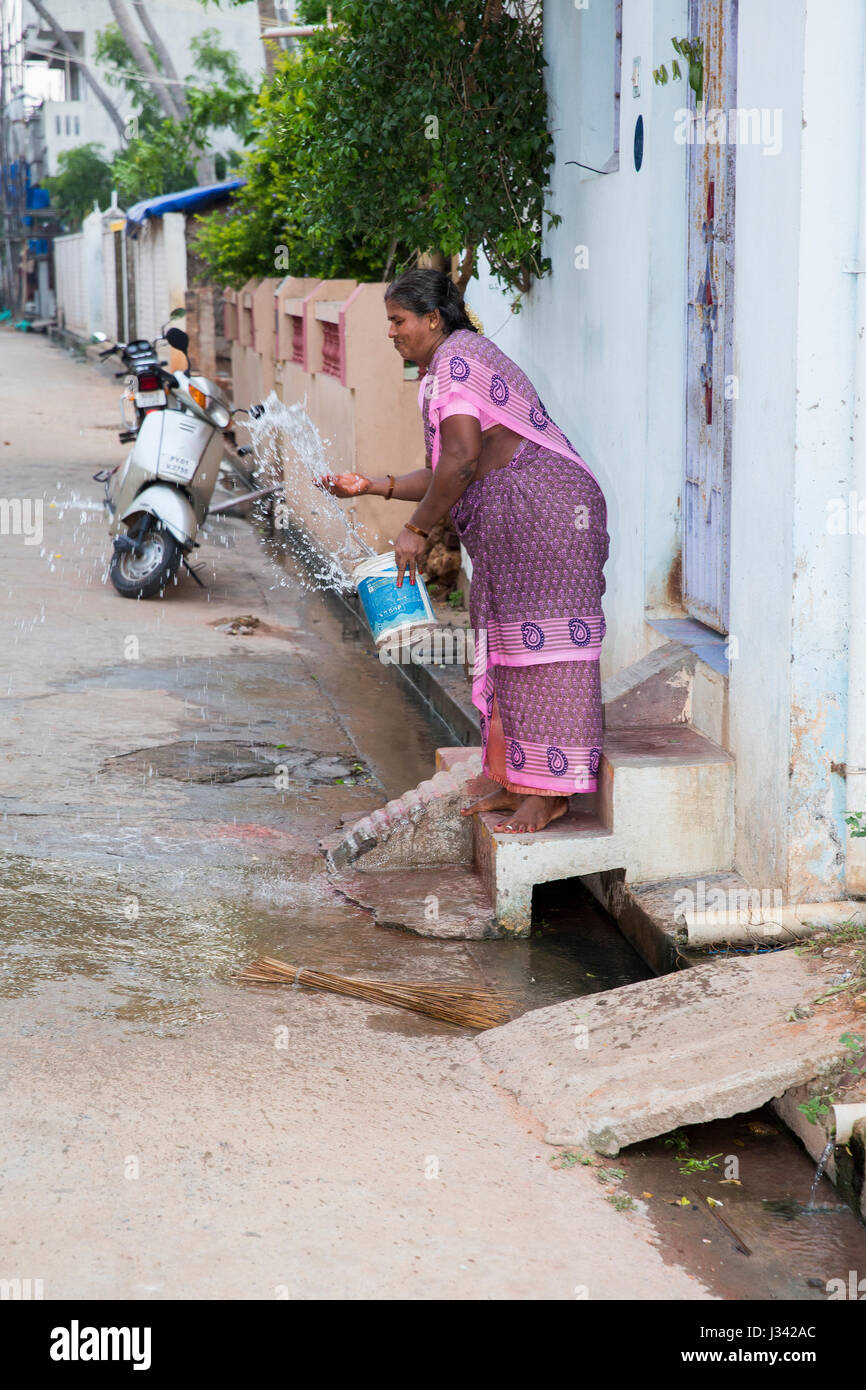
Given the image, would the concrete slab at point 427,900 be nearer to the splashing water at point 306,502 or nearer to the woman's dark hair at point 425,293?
the woman's dark hair at point 425,293

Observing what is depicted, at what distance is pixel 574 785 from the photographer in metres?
4.15

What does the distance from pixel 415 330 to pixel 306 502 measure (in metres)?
7.42

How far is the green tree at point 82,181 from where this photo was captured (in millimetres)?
38625

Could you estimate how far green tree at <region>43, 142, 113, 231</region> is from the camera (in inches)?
1521

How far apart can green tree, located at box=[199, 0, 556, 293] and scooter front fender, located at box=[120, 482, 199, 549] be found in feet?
7.14

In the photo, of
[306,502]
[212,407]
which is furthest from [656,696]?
[306,502]

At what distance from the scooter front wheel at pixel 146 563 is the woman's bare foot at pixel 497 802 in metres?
4.70

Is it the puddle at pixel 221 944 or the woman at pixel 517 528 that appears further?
the woman at pixel 517 528

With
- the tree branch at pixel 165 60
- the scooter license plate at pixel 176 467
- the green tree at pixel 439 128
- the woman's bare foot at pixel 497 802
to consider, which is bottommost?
the woman's bare foot at pixel 497 802

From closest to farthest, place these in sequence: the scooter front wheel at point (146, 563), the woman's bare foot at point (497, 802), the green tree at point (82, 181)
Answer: the woman's bare foot at point (497, 802)
the scooter front wheel at point (146, 563)
the green tree at point (82, 181)

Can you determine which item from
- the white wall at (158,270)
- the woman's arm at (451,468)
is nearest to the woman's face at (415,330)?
the woman's arm at (451,468)

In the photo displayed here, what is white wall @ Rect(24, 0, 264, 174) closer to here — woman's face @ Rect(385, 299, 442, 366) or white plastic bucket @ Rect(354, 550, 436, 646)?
white plastic bucket @ Rect(354, 550, 436, 646)

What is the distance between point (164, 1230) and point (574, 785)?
190 centimetres

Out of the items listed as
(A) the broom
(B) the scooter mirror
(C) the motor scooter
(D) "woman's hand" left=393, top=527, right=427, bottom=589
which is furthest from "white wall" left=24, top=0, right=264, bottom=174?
(A) the broom
